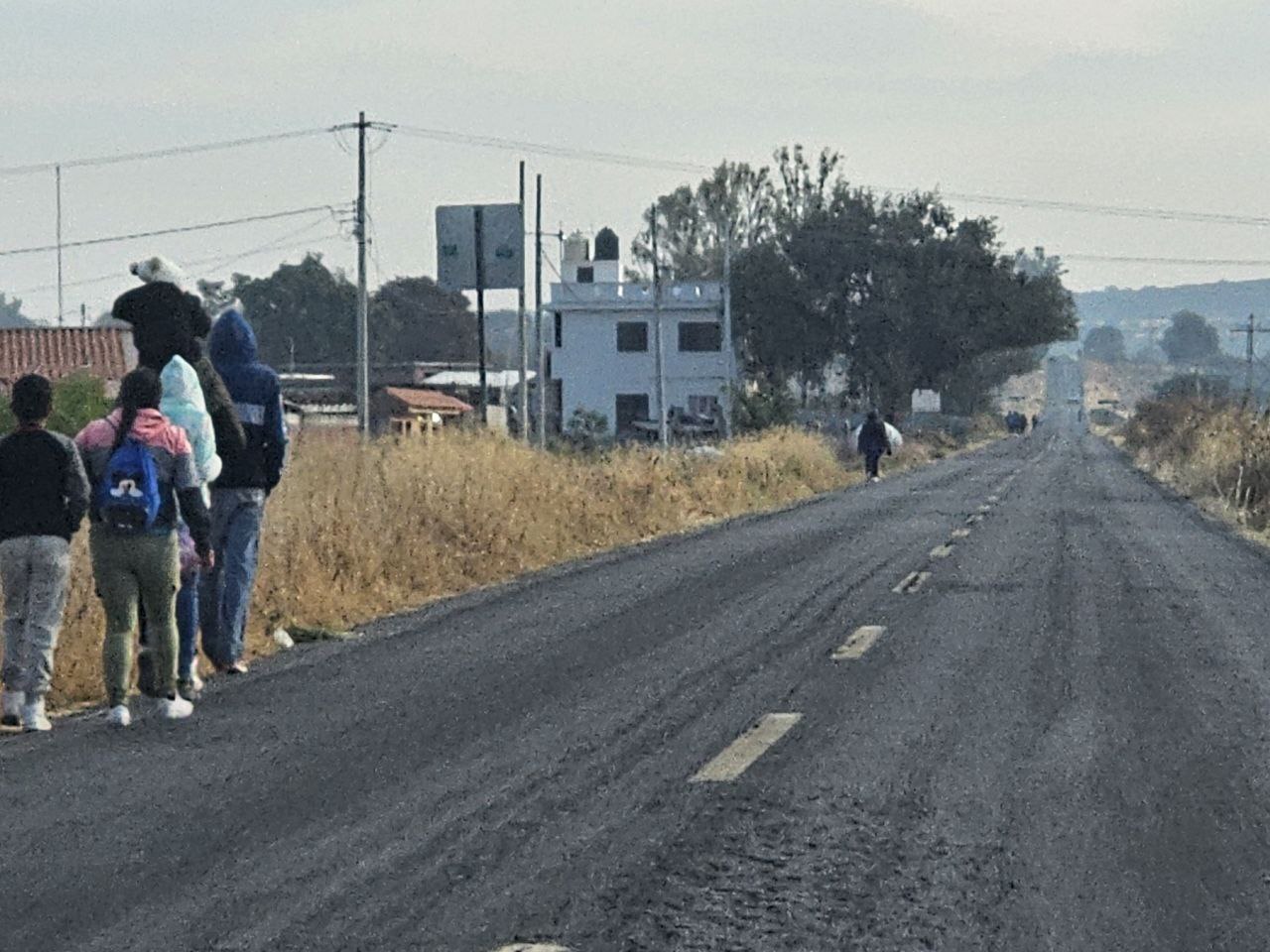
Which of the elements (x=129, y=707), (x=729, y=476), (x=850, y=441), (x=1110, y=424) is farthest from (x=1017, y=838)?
(x=1110, y=424)

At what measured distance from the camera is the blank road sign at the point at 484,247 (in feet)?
177

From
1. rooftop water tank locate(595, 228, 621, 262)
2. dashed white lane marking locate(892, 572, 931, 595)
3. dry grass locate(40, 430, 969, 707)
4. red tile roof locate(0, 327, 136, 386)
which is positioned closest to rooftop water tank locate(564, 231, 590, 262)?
rooftop water tank locate(595, 228, 621, 262)

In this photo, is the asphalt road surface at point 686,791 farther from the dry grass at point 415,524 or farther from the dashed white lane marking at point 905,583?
the dashed white lane marking at point 905,583

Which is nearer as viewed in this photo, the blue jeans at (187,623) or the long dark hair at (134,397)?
the long dark hair at (134,397)

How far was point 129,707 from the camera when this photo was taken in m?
11.5

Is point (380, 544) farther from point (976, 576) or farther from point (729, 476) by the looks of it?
point (729, 476)

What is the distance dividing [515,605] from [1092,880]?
408 inches

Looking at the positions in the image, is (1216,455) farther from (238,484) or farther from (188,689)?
(188,689)

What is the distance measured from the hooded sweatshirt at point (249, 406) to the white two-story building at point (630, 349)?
8075cm

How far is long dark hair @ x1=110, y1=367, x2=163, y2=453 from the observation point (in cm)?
1077

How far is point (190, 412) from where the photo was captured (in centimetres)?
1150

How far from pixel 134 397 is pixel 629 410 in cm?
8445

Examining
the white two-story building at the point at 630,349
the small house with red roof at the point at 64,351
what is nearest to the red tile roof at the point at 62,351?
the small house with red roof at the point at 64,351

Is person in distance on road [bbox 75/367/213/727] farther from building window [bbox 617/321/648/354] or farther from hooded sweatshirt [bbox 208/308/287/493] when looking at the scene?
building window [bbox 617/321/648/354]
